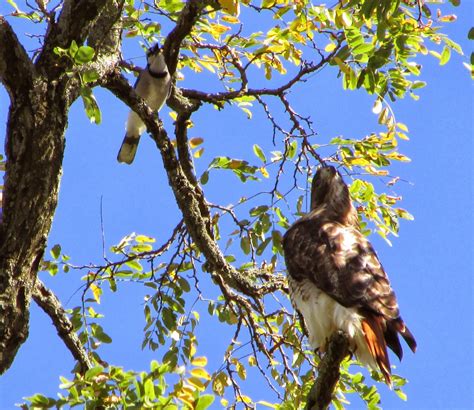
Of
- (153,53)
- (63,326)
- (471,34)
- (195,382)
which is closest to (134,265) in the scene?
(63,326)

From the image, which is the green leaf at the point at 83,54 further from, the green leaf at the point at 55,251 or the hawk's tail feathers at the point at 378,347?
the hawk's tail feathers at the point at 378,347

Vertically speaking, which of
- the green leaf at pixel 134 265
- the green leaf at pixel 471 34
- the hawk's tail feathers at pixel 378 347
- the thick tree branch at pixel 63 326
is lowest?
the thick tree branch at pixel 63 326

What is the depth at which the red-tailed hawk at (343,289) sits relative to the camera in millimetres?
4230

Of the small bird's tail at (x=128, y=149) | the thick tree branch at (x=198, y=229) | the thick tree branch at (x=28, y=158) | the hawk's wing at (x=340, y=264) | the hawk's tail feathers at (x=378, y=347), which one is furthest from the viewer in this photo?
the small bird's tail at (x=128, y=149)

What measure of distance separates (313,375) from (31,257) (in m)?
1.93

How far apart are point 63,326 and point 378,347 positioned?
196 centimetres

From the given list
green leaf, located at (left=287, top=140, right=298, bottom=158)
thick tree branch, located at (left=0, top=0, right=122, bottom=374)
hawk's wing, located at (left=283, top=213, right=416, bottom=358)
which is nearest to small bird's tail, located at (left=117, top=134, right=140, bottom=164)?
green leaf, located at (left=287, top=140, right=298, bottom=158)

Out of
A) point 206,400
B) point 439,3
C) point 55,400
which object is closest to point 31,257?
point 55,400

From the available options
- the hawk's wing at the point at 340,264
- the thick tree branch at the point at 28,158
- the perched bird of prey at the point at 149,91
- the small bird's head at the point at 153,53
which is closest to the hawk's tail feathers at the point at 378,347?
the hawk's wing at the point at 340,264

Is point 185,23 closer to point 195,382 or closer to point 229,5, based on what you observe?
point 229,5

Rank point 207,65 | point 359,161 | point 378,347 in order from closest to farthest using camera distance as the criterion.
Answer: point 378,347 → point 359,161 → point 207,65

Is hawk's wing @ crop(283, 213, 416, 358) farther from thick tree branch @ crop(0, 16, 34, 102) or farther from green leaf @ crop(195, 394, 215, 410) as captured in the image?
thick tree branch @ crop(0, 16, 34, 102)

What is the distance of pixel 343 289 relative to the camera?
441 centimetres

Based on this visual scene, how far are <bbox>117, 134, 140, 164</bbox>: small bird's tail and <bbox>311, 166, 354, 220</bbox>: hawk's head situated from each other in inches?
119
